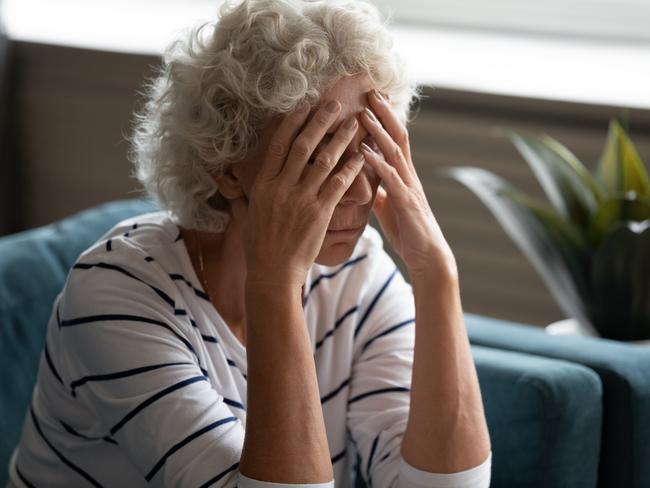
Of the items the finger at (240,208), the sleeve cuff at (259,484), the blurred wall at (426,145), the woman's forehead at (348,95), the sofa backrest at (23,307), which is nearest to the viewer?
the sleeve cuff at (259,484)

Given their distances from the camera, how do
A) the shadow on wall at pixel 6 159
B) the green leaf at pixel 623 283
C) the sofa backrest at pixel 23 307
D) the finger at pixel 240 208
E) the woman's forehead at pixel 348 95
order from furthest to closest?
1. the shadow on wall at pixel 6 159
2. the green leaf at pixel 623 283
3. the sofa backrest at pixel 23 307
4. the finger at pixel 240 208
5. the woman's forehead at pixel 348 95

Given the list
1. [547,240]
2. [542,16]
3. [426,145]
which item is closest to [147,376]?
[547,240]

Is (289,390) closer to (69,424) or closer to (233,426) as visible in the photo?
(233,426)

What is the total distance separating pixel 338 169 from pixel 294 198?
9 cm

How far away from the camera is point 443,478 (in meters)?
1.40

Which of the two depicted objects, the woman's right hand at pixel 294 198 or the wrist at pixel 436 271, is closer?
the woman's right hand at pixel 294 198

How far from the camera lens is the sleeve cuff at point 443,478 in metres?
1.40

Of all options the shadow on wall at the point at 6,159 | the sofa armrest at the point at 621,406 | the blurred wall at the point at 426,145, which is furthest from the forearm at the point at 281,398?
the shadow on wall at the point at 6,159

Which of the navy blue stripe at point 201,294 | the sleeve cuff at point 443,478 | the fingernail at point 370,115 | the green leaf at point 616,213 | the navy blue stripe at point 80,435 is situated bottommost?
the navy blue stripe at point 80,435

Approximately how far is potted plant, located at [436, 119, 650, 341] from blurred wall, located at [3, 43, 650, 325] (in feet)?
1.51

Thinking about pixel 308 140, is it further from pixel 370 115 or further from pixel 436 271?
pixel 436 271

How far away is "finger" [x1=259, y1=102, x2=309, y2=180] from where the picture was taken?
1331mm

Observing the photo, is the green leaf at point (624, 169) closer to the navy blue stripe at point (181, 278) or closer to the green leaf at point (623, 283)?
the green leaf at point (623, 283)

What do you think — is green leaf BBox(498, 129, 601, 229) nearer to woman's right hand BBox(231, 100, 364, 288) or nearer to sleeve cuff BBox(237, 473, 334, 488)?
woman's right hand BBox(231, 100, 364, 288)
